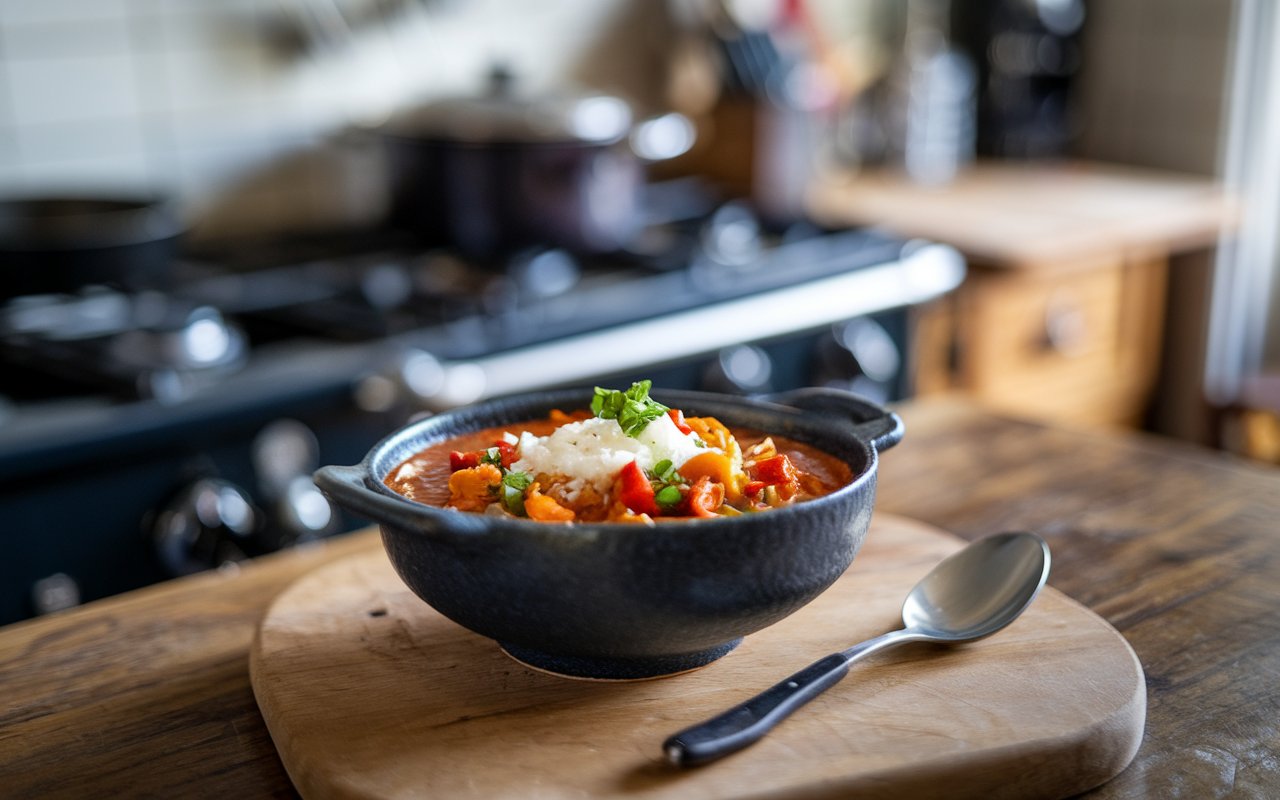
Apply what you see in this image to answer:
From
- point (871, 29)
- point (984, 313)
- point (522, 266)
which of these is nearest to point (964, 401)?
point (522, 266)

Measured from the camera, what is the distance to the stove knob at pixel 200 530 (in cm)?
142

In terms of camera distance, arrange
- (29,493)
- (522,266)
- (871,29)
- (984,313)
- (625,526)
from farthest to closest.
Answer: (871,29), (984,313), (522,266), (29,493), (625,526)

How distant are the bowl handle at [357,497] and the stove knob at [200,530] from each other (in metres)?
0.71

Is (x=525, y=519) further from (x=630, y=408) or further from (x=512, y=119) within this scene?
(x=512, y=119)

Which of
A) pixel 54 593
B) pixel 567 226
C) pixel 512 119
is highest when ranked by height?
pixel 512 119

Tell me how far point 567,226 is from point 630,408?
1175 millimetres

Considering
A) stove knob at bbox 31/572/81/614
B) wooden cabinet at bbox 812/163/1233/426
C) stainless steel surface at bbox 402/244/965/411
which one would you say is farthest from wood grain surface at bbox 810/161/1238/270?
stove knob at bbox 31/572/81/614

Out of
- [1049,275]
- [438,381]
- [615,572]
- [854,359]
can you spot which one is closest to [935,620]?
[615,572]

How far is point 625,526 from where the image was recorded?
0.70m

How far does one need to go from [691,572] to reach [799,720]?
11cm

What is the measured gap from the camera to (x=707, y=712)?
0.76 meters

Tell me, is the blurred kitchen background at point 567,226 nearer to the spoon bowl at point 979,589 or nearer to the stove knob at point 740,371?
the stove knob at point 740,371

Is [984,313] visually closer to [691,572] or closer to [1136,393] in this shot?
[1136,393]

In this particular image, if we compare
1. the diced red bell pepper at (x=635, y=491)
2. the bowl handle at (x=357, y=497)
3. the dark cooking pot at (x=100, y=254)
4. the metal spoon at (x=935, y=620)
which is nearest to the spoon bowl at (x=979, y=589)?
the metal spoon at (x=935, y=620)
